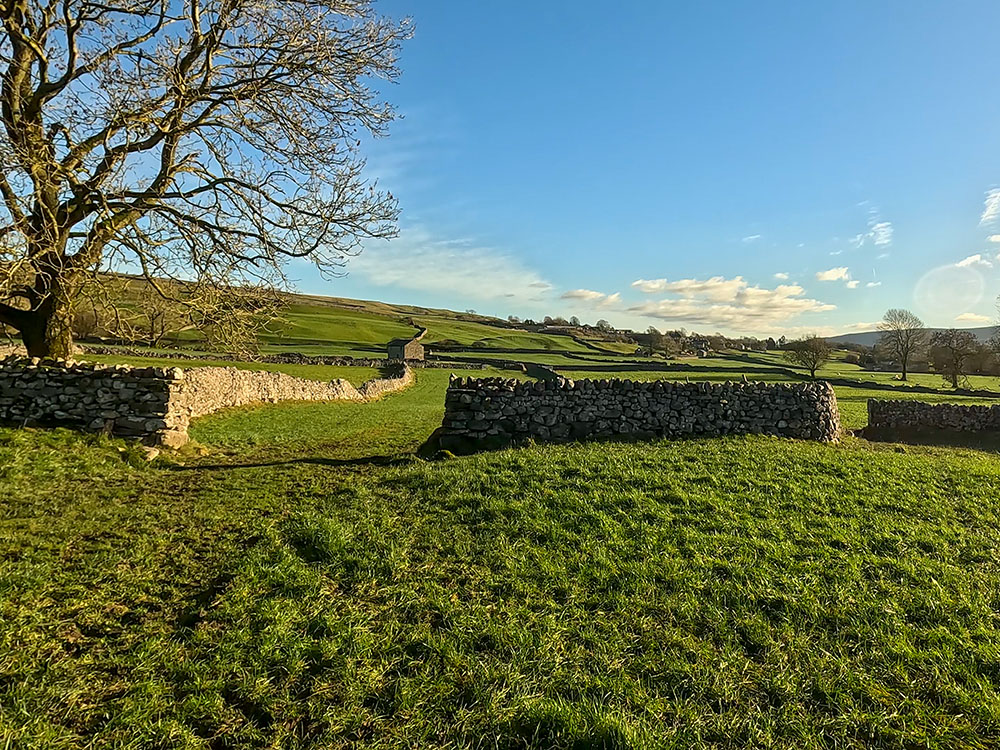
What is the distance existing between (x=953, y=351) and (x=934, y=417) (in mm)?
36429

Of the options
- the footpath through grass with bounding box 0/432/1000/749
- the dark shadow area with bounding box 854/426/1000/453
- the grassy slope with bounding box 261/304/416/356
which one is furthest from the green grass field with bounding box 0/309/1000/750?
the grassy slope with bounding box 261/304/416/356

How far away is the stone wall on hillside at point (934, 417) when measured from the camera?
20.2 meters

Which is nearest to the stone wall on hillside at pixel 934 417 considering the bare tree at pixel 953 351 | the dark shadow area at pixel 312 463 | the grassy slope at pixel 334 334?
the dark shadow area at pixel 312 463

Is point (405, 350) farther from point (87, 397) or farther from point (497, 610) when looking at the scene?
point (497, 610)

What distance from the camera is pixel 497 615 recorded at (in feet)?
16.0

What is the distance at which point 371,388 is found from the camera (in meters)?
30.5

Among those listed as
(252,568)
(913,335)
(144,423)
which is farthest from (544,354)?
(252,568)

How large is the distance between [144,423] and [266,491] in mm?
4961

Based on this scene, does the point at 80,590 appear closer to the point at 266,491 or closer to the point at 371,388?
the point at 266,491

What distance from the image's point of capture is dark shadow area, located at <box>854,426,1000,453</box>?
738 inches

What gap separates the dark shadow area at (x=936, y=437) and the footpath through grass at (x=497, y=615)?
42.8 feet

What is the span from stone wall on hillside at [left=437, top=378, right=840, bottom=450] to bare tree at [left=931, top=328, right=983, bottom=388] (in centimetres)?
4424

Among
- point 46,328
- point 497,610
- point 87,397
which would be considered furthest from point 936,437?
point 46,328

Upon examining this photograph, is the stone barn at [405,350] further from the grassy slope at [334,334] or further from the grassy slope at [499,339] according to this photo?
the grassy slope at [499,339]
